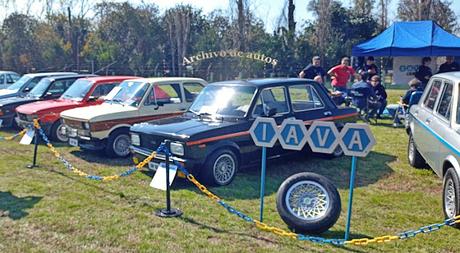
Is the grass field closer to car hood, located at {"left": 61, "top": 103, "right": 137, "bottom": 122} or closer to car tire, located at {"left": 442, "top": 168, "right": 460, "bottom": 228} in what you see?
car tire, located at {"left": 442, "top": 168, "right": 460, "bottom": 228}

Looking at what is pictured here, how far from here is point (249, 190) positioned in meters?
6.48

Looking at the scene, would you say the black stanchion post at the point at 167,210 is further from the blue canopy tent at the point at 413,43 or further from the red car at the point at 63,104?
the blue canopy tent at the point at 413,43

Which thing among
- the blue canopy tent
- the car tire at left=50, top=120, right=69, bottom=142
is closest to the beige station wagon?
the car tire at left=50, top=120, right=69, bottom=142

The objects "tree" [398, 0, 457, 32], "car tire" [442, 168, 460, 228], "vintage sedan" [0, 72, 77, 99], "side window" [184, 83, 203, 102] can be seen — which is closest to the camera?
"car tire" [442, 168, 460, 228]

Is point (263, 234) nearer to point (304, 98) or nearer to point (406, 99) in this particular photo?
point (304, 98)

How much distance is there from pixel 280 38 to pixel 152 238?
27775mm

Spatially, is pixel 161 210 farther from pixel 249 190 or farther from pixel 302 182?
pixel 302 182

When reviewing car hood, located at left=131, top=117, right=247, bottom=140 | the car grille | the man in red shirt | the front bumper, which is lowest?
the front bumper

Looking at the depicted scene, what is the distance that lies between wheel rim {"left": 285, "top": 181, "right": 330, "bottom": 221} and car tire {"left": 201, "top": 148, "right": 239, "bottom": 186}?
1.84 metres

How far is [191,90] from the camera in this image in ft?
31.5

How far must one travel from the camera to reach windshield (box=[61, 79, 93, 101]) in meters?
10.3

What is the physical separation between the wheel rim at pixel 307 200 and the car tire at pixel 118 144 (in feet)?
15.7

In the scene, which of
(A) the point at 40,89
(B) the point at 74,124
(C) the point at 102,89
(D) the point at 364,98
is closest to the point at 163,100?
(B) the point at 74,124

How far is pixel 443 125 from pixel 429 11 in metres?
26.4
